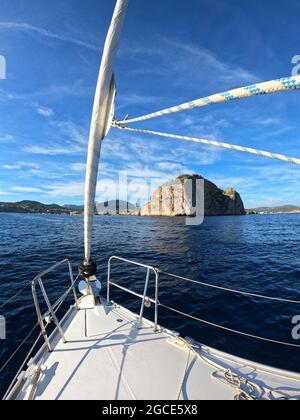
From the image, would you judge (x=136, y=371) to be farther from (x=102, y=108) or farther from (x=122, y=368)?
(x=102, y=108)

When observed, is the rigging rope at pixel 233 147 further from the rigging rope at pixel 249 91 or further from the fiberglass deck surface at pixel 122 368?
the fiberglass deck surface at pixel 122 368

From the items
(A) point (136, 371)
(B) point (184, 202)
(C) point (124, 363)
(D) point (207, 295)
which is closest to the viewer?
(A) point (136, 371)

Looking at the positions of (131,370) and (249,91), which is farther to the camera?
(131,370)

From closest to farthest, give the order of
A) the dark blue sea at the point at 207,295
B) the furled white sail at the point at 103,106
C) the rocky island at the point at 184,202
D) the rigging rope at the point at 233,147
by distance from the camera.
Result: the rigging rope at the point at 233,147 → the furled white sail at the point at 103,106 → the dark blue sea at the point at 207,295 → the rocky island at the point at 184,202

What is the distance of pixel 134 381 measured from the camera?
11.3 feet

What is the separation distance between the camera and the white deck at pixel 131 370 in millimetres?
3219

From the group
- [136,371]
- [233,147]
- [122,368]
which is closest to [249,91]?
[233,147]

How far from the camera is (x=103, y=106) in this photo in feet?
12.2

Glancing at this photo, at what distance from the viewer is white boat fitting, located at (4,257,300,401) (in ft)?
10.6

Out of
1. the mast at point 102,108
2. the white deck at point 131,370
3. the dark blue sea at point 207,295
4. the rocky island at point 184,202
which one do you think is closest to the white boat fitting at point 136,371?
the white deck at point 131,370

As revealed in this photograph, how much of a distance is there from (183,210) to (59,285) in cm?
12529

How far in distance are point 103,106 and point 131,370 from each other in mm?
4480

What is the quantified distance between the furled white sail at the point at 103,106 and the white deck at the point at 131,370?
227 cm
